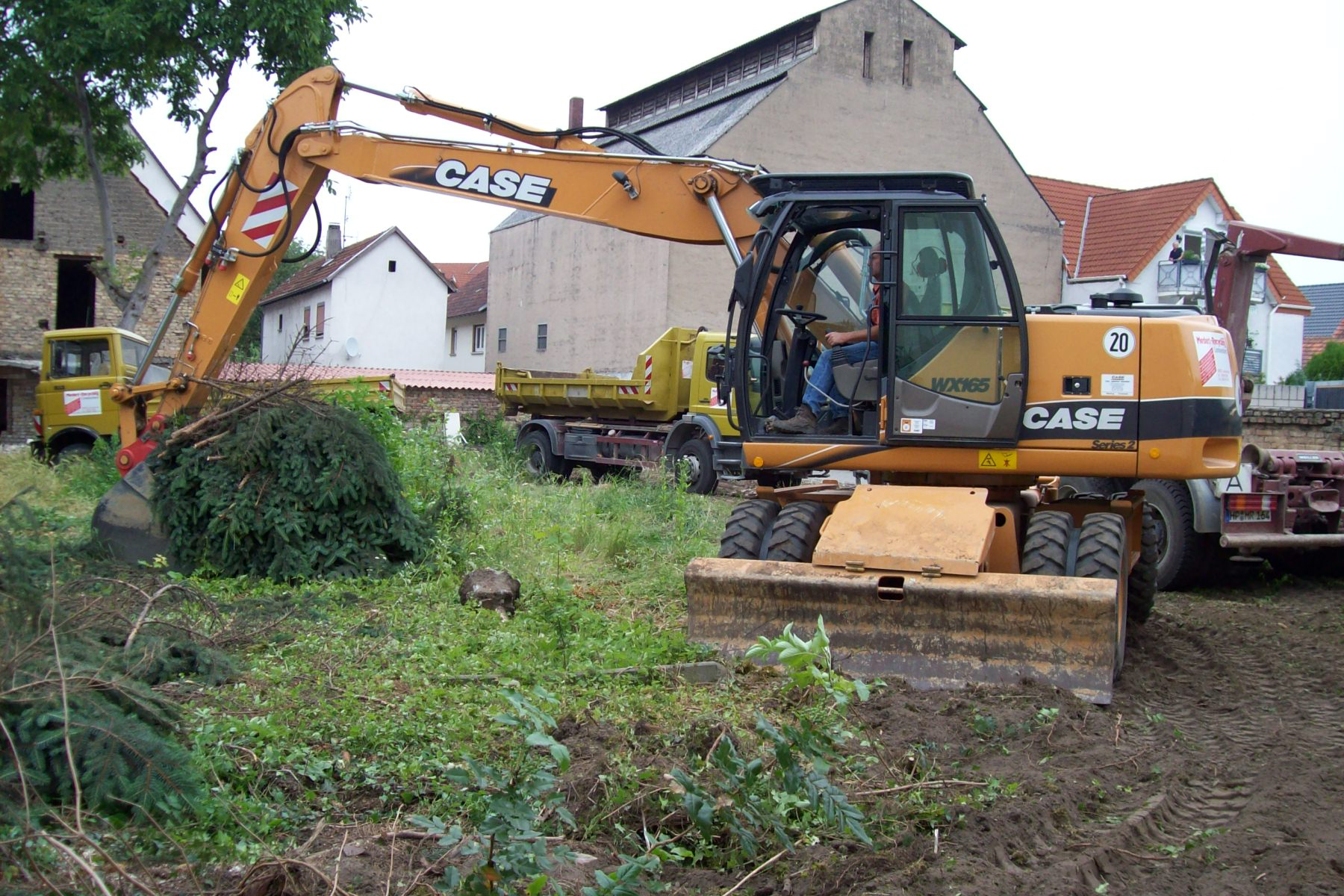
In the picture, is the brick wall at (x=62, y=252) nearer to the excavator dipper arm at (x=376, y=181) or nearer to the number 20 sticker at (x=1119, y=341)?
the excavator dipper arm at (x=376, y=181)

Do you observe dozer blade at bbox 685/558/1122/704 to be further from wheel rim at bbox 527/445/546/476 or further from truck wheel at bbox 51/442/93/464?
wheel rim at bbox 527/445/546/476

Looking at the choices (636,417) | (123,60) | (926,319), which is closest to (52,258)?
(123,60)

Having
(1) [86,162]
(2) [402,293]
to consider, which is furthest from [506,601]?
(2) [402,293]

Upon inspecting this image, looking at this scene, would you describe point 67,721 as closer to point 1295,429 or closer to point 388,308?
point 1295,429

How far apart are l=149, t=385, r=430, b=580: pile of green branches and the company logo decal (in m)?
1.99

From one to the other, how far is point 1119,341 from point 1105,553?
1.26 metres

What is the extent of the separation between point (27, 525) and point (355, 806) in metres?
1.67

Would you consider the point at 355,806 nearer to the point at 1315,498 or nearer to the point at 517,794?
the point at 517,794

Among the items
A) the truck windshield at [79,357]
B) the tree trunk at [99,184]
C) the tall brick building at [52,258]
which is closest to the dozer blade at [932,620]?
the truck windshield at [79,357]

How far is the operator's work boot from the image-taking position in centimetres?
729

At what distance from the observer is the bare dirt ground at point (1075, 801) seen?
368 centimetres

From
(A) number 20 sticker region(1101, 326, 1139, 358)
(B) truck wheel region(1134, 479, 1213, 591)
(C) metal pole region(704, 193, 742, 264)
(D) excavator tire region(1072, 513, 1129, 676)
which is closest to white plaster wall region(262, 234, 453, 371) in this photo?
(C) metal pole region(704, 193, 742, 264)

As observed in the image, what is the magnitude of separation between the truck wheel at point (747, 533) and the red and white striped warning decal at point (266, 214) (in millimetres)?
4692

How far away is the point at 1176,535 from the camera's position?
32.9 feet
